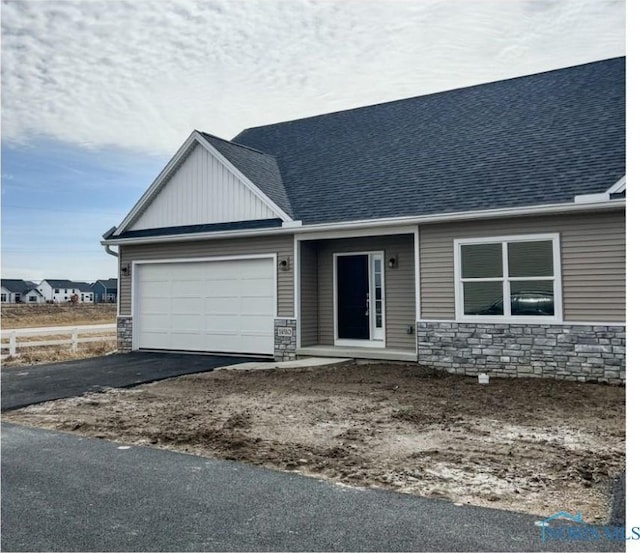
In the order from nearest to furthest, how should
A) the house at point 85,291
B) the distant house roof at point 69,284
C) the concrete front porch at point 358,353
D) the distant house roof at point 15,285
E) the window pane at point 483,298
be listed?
the window pane at point 483,298
the concrete front porch at point 358,353
the distant house roof at point 15,285
the distant house roof at point 69,284
the house at point 85,291

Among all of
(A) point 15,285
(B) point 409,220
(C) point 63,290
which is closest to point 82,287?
(C) point 63,290

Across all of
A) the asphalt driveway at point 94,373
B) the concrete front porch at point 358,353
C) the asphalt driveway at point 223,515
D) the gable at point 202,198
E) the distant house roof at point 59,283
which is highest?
the distant house roof at point 59,283

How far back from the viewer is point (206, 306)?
13414 millimetres

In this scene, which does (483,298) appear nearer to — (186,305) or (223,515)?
(223,515)

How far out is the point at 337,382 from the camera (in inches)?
370

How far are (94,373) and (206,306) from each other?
11.0ft

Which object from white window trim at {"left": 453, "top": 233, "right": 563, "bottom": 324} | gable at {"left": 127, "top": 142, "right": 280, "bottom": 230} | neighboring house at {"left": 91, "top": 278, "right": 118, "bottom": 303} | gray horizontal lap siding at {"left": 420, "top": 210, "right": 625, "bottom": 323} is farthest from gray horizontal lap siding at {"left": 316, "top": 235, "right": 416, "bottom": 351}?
neighboring house at {"left": 91, "top": 278, "right": 118, "bottom": 303}

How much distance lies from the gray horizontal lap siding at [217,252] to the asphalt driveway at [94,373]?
1609mm

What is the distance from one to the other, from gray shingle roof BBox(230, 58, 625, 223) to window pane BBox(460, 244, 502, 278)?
761mm

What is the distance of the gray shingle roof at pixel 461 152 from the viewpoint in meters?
9.89

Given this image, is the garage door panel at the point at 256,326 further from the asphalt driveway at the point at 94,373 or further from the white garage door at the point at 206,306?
the asphalt driveway at the point at 94,373

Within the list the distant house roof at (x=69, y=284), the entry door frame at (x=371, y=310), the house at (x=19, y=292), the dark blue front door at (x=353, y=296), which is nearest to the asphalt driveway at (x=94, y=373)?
the entry door frame at (x=371, y=310)

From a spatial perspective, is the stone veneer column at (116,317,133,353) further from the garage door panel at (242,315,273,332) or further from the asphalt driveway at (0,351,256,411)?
the garage door panel at (242,315,273,332)

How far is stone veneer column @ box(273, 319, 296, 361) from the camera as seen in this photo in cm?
1201
